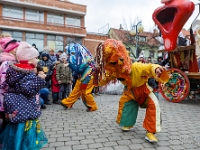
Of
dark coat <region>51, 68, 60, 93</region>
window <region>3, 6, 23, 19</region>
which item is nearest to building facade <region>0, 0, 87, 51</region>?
window <region>3, 6, 23, 19</region>

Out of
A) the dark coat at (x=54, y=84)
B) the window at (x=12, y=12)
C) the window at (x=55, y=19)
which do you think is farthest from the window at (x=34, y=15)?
the dark coat at (x=54, y=84)

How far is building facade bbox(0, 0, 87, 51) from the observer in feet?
76.9

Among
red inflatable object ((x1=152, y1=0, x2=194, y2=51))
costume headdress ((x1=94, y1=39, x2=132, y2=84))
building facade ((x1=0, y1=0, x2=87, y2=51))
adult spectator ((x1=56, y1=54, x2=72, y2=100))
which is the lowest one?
adult spectator ((x1=56, y1=54, x2=72, y2=100))

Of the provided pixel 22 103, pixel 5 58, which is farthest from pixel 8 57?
pixel 22 103

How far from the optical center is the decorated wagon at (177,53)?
5.13m

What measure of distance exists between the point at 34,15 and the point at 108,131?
2494cm

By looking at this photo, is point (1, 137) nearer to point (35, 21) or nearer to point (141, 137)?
point (141, 137)

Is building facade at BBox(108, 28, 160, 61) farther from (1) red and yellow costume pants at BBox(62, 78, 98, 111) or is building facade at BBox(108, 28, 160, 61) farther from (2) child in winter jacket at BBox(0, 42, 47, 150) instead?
(2) child in winter jacket at BBox(0, 42, 47, 150)

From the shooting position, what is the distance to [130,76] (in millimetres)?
3143

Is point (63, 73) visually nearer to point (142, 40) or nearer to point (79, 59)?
point (79, 59)

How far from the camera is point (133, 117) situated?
3.49 m

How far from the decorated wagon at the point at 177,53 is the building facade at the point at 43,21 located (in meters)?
17.6

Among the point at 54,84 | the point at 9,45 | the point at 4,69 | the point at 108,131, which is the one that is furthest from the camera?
the point at 54,84

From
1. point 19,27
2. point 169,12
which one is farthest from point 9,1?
point 169,12
